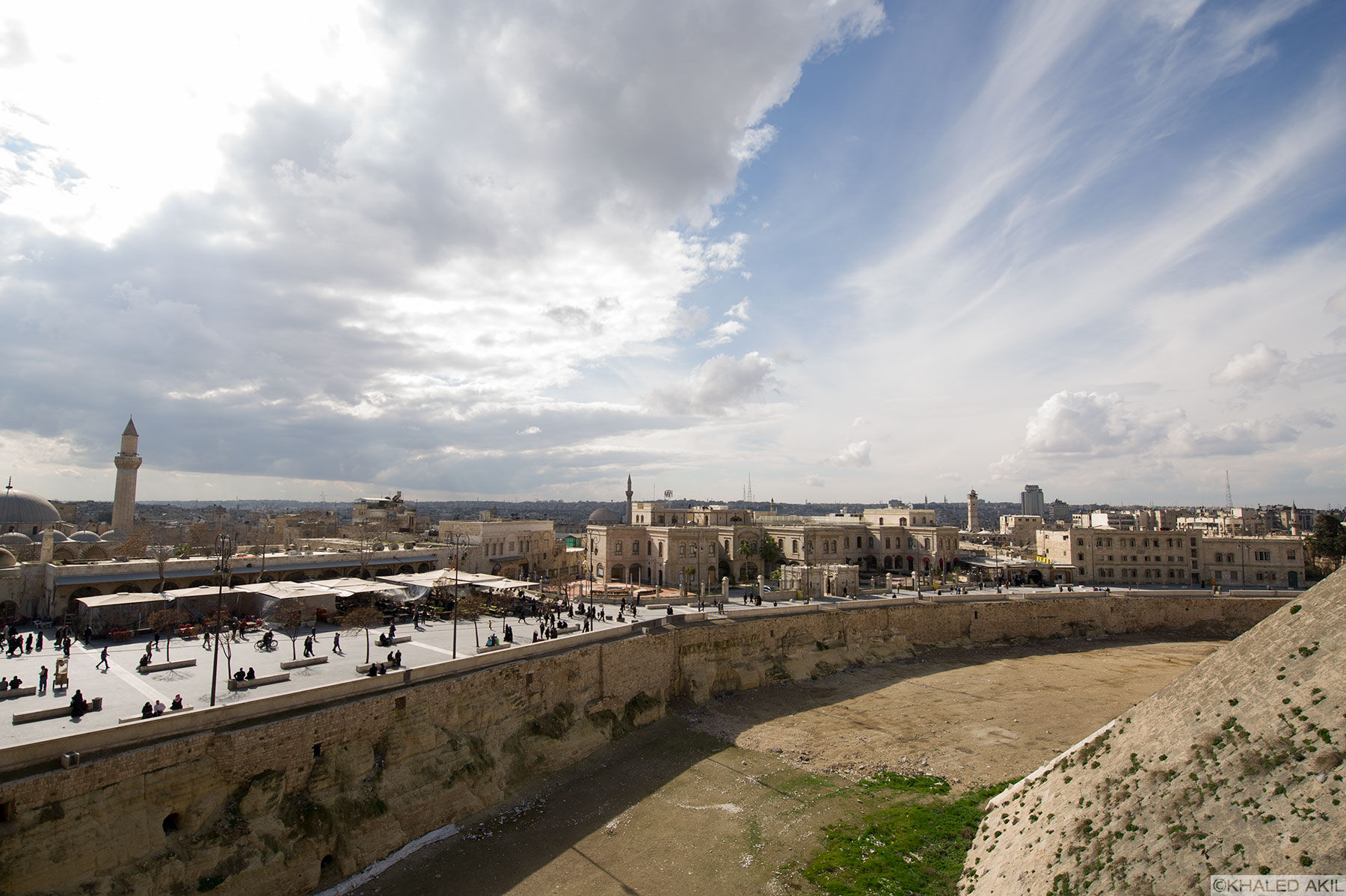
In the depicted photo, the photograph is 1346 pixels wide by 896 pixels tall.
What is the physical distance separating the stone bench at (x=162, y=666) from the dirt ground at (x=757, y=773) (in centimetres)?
1136

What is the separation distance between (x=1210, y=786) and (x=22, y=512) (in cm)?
9149

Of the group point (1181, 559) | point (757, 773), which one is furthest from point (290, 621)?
point (1181, 559)

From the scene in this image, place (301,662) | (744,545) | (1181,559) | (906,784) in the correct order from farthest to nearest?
(1181,559), (744,545), (906,784), (301,662)

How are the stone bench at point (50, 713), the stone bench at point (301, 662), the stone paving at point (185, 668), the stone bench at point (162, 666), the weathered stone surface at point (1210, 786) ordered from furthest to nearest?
the stone bench at point (301, 662) < the stone bench at point (162, 666) < the stone paving at point (185, 668) < the stone bench at point (50, 713) < the weathered stone surface at point (1210, 786)

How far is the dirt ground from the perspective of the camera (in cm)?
2023

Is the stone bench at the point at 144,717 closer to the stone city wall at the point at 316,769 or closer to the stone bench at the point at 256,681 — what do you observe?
the stone city wall at the point at 316,769

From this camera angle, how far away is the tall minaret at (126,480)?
230ft

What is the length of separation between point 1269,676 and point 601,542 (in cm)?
4935

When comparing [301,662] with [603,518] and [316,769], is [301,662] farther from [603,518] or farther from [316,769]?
[603,518]

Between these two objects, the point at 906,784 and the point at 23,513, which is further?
the point at 23,513

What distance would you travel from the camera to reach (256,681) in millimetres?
22062

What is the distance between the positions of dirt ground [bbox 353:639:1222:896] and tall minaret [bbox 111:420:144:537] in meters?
70.4

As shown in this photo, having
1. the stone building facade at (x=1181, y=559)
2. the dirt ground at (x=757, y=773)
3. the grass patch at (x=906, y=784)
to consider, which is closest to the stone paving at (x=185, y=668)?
the dirt ground at (x=757, y=773)

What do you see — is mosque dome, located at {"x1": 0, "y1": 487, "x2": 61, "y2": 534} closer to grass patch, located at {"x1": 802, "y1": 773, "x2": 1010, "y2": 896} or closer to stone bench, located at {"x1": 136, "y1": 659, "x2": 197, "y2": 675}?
stone bench, located at {"x1": 136, "y1": 659, "x2": 197, "y2": 675}
